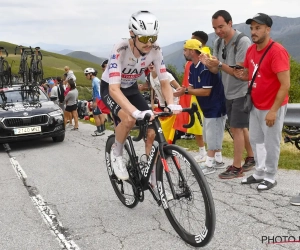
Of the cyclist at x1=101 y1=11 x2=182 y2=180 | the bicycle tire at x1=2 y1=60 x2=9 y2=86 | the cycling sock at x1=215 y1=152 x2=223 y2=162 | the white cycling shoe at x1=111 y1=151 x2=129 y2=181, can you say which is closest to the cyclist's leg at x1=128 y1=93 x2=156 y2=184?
the cyclist at x1=101 y1=11 x2=182 y2=180

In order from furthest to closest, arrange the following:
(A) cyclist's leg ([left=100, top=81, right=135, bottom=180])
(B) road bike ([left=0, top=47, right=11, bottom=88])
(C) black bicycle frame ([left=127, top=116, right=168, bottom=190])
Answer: (B) road bike ([left=0, top=47, right=11, bottom=88])
(A) cyclist's leg ([left=100, top=81, right=135, bottom=180])
(C) black bicycle frame ([left=127, top=116, right=168, bottom=190])

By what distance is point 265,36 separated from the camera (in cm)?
464

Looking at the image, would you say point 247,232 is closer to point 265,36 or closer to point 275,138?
point 275,138

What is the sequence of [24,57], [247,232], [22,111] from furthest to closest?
[24,57], [22,111], [247,232]

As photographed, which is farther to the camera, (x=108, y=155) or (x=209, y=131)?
(x=209, y=131)

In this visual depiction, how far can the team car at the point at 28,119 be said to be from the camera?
9.55 m

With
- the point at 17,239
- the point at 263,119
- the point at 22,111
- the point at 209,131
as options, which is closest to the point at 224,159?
the point at 209,131

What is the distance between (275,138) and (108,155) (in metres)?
2.18

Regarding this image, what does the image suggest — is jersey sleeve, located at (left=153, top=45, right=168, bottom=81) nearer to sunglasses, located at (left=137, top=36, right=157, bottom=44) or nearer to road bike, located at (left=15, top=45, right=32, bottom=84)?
sunglasses, located at (left=137, top=36, right=157, bottom=44)

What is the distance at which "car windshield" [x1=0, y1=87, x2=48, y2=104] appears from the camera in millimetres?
10952

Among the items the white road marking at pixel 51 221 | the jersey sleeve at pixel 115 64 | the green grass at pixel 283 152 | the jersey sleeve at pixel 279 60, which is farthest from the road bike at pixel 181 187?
the green grass at pixel 283 152

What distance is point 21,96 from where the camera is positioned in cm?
1121

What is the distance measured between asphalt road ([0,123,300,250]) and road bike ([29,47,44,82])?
9968mm

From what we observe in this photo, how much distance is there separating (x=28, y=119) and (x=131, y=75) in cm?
627
